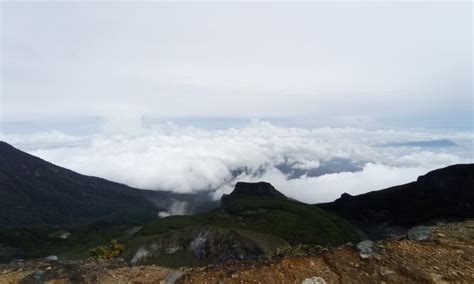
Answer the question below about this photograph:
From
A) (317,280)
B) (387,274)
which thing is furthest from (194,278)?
(387,274)

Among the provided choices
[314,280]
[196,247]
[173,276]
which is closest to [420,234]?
[314,280]

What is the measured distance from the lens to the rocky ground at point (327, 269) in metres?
18.6

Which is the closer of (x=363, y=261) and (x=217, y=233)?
(x=363, y=261)

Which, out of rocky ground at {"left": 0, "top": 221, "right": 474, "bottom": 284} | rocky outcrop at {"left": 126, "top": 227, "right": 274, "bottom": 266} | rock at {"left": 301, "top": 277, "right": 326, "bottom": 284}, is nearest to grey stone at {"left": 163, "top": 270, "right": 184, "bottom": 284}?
rocky ground at {"left": 0, "top": 221, "right": 474, "bottom": 284}

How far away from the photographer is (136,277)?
20219mm

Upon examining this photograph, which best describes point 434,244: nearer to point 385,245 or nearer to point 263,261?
point 385,245

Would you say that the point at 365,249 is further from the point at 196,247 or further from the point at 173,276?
the point at 196,247

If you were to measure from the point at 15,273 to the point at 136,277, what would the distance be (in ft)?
20.3

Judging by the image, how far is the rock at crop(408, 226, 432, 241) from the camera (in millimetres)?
21531

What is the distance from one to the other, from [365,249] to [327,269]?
7.57ft

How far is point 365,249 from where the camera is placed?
20.1 m

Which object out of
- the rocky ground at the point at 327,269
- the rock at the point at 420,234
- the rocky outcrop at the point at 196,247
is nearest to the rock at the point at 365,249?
the rocky ground at the point at 327,269

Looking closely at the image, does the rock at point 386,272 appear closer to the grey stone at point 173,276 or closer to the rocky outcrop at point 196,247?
the grey stone at point 173,276

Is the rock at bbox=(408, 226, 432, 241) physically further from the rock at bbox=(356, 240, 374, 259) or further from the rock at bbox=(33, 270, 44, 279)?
the rock at bbox=(33, 270, 44, 279)
